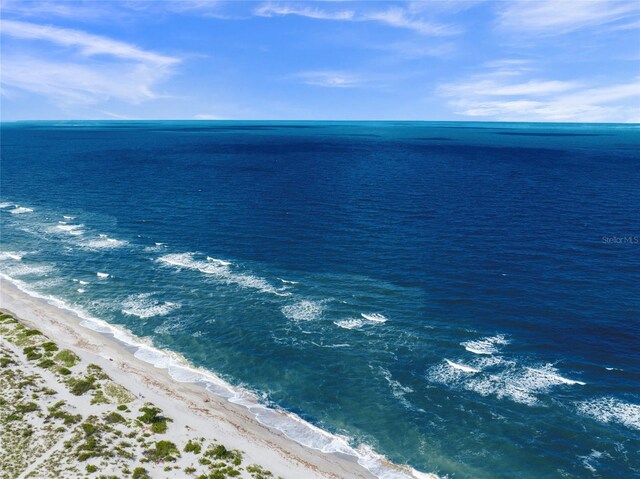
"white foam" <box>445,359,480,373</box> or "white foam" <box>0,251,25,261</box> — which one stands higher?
"white foam" <box>0,251,25,261</box>

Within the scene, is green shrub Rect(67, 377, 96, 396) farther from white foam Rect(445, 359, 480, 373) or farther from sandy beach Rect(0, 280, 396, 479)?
white foam Rect(445, 359, 480, 373)

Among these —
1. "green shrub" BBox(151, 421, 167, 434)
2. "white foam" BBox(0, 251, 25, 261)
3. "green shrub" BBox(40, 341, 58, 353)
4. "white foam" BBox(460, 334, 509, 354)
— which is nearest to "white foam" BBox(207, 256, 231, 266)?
"green shrub" BBox(40, 341, 58, 353)

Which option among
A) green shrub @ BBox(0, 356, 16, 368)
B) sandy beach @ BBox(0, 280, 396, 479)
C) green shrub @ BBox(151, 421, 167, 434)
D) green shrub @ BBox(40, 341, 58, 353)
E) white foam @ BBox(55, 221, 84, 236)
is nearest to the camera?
sandy beach @ BBox(0, 280, 396, 479)

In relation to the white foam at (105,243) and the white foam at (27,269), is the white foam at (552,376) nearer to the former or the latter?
the white foam at (105,243)

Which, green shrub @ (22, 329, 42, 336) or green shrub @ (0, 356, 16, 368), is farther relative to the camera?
green shrub @ (22, 329, 42, 336)

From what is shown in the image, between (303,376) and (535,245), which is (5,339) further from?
(535,245)

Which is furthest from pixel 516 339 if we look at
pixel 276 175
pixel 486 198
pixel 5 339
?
pixel 276 175

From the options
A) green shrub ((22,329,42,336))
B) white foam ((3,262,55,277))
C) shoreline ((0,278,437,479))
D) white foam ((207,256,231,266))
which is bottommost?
shoreline ((0,278,437,479))
